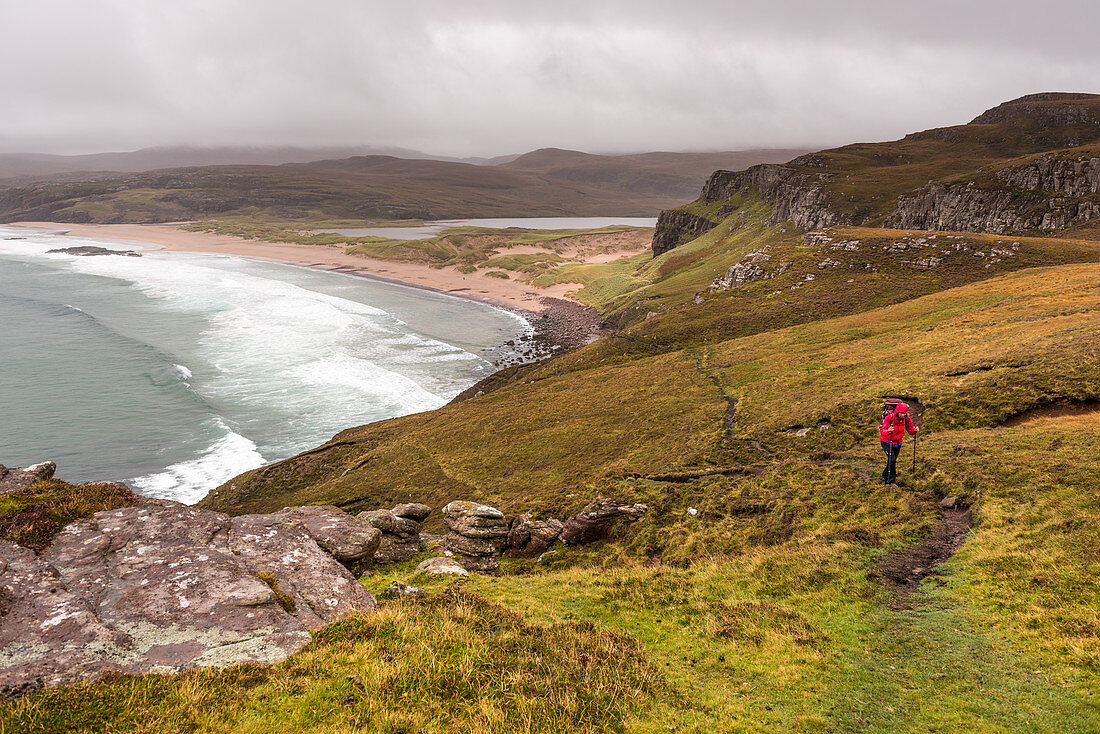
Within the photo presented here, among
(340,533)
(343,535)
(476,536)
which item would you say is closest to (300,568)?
(343,535)

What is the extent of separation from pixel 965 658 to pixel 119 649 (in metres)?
19.8

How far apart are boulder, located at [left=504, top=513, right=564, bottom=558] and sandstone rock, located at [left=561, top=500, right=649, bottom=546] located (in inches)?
24.3

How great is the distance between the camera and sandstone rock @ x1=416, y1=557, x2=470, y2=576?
2025cm

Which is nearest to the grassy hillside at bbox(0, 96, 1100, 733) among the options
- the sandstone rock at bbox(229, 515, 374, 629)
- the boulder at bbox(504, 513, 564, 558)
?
the boulder at bbox(504, 513, 564, 558)

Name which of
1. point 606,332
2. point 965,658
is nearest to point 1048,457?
point 965,658

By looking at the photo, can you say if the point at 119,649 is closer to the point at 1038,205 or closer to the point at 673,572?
the point at 673,572

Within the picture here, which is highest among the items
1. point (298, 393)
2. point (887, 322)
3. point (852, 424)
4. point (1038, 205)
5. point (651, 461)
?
point (1038, 205)

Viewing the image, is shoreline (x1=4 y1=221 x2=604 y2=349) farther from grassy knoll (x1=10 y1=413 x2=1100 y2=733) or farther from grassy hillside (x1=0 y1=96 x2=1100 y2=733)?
grassy knoll (x1=10 y1=413 x2=1100 y2=733)

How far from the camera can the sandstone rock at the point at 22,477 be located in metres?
18.5

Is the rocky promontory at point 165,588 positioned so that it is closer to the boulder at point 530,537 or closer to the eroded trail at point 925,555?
the boulder at point 530,537

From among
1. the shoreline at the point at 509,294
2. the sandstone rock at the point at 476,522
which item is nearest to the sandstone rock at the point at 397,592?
the sandstone rock at the point at 476,522

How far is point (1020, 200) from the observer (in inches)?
3268

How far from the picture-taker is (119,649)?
1152cm

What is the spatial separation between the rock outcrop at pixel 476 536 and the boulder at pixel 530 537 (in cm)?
45
